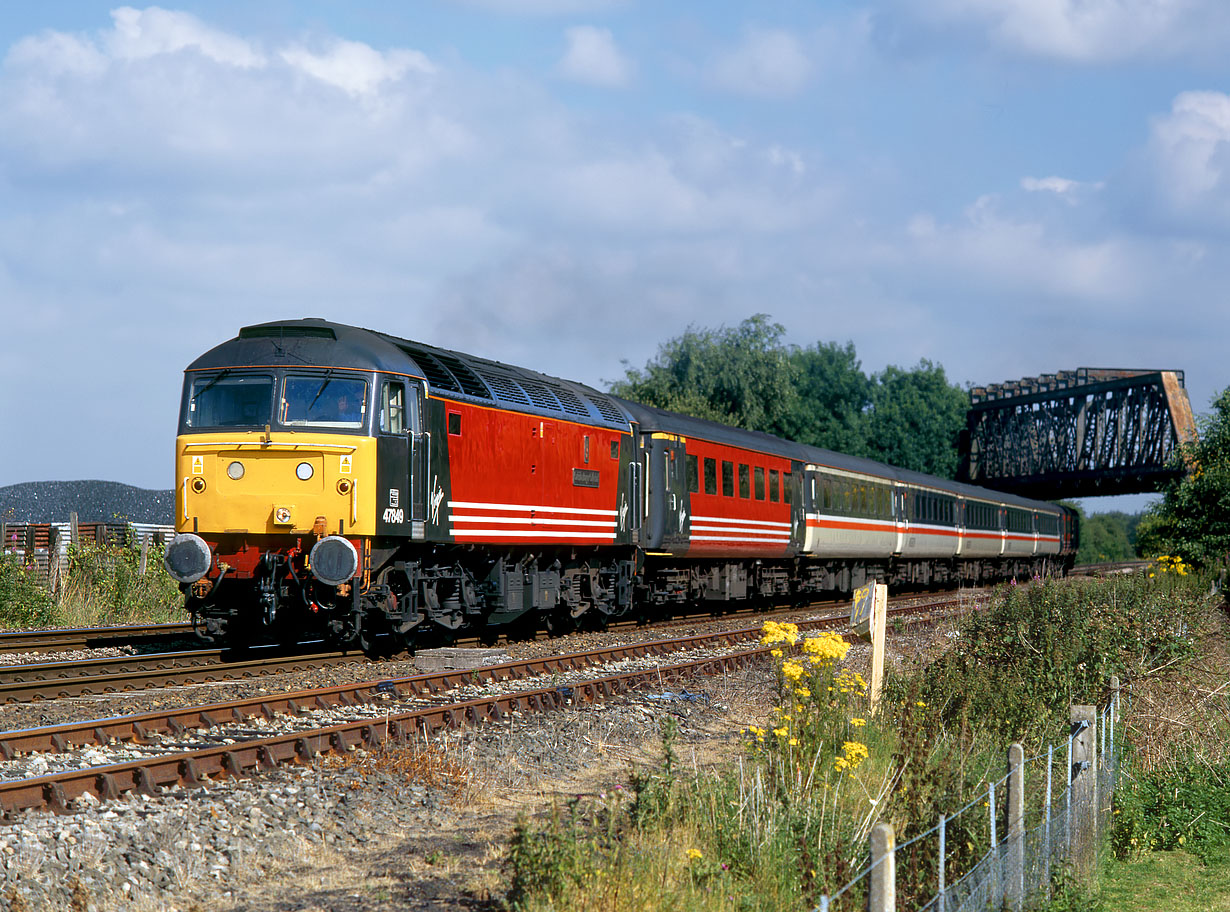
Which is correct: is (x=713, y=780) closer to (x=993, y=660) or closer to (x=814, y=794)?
(x=814, y=794)

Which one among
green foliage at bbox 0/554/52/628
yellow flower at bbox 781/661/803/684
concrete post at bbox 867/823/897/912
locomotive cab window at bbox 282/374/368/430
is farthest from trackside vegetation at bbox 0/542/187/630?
concrete post at bbox 867/823/897/912

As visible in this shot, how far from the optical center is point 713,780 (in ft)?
28.6

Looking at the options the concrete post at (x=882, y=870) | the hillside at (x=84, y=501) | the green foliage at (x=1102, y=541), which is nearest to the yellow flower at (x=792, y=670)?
the concrete post at (x=882, y=870)

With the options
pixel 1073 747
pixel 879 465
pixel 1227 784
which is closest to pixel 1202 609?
pixel 1227 784

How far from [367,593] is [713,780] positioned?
711cm

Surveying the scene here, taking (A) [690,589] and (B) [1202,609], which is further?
(A) [690,589]

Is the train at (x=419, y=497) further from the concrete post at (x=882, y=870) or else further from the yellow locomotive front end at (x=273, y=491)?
the concrete post at (x=882, y=870)

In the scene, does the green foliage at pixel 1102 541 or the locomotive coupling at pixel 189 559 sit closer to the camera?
the locomotive coupling at pixel 189 559

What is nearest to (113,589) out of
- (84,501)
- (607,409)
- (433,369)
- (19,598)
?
(19,598)

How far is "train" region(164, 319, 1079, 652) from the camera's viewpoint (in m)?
14.7

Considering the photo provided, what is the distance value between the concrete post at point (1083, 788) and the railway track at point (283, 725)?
5.16 meters

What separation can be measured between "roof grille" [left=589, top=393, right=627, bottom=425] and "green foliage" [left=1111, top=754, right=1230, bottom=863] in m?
11.6

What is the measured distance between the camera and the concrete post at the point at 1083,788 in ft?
28.4

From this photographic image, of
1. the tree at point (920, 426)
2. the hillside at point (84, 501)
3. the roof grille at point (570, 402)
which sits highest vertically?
the tree at point (920, 426)
